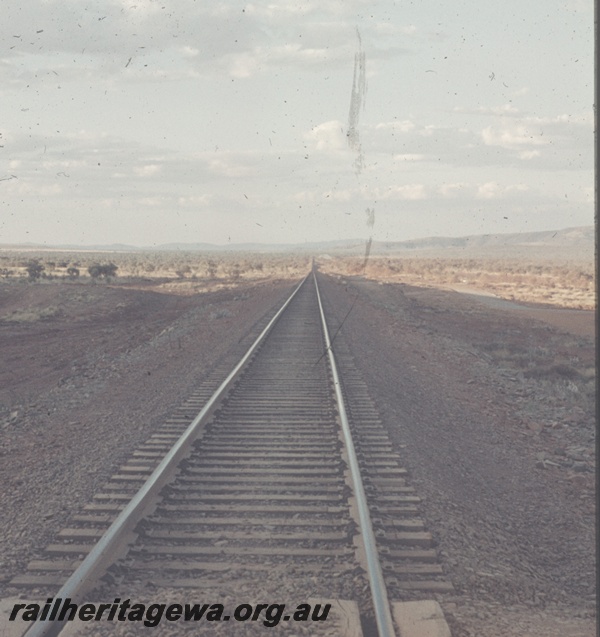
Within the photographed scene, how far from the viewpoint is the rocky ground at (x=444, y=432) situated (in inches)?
202

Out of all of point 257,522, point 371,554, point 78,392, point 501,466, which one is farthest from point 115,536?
point 78,392

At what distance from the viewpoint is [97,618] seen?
409cm

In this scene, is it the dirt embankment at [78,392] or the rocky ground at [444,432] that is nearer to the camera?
the rocky ground at [444,432]

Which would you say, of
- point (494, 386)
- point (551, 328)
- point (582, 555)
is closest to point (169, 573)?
point (582, 555)

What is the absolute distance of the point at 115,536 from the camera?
499 centimetres

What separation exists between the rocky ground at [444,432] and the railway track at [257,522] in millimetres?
293

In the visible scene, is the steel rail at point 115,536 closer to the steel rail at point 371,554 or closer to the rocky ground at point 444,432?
the rocky ground at point 444,432

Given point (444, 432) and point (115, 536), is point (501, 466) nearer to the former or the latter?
point (444, 432)

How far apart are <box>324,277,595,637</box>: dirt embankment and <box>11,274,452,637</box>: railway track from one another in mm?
377

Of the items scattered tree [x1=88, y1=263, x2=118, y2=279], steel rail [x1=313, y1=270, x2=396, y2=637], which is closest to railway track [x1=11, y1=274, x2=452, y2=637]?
steel rail [x1=313, y1=270, x2=396, y2=637]

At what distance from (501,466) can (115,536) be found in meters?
4.96

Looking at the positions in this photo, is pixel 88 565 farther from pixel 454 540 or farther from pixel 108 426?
pixel 108 426

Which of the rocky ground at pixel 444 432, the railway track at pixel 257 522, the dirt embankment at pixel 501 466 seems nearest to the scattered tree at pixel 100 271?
the rocky ground at pixel 444 432

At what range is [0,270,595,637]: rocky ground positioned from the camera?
16.9ft
